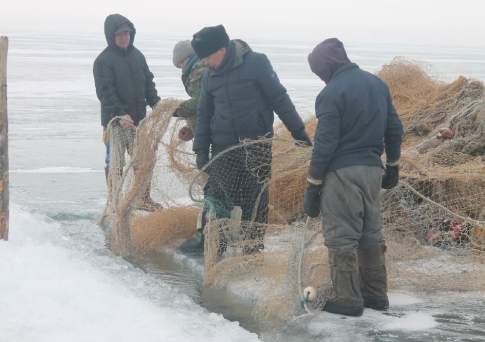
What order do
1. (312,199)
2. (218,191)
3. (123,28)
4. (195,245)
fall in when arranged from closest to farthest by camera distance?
(312,199) → (218,191) → (195,245) → (123,28)

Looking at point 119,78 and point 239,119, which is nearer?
point 239,119

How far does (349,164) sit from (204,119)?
4.93ft

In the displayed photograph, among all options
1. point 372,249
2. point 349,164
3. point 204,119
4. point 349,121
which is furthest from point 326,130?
point 204,119

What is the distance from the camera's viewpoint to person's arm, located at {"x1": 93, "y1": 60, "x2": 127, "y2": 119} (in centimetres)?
688

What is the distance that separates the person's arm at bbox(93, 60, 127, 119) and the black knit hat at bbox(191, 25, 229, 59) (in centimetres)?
189

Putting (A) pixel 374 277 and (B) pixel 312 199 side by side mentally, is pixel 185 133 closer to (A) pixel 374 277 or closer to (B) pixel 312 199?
(B) pixel 312 199

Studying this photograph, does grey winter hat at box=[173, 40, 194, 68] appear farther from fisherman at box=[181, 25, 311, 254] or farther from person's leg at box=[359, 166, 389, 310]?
person's leg at box=[359, 166, 389, 310]

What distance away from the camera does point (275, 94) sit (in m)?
5.32

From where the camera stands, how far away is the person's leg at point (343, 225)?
443 cm

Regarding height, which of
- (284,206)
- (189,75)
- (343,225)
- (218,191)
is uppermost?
(189,75)

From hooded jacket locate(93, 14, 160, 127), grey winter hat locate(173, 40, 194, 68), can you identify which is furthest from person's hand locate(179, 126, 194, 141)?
hooded jacket locate(93, 14, 160, 127)

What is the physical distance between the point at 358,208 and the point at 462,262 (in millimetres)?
1577

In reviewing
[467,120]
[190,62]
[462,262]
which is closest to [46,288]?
[190,62]

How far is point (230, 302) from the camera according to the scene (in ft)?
17.0
